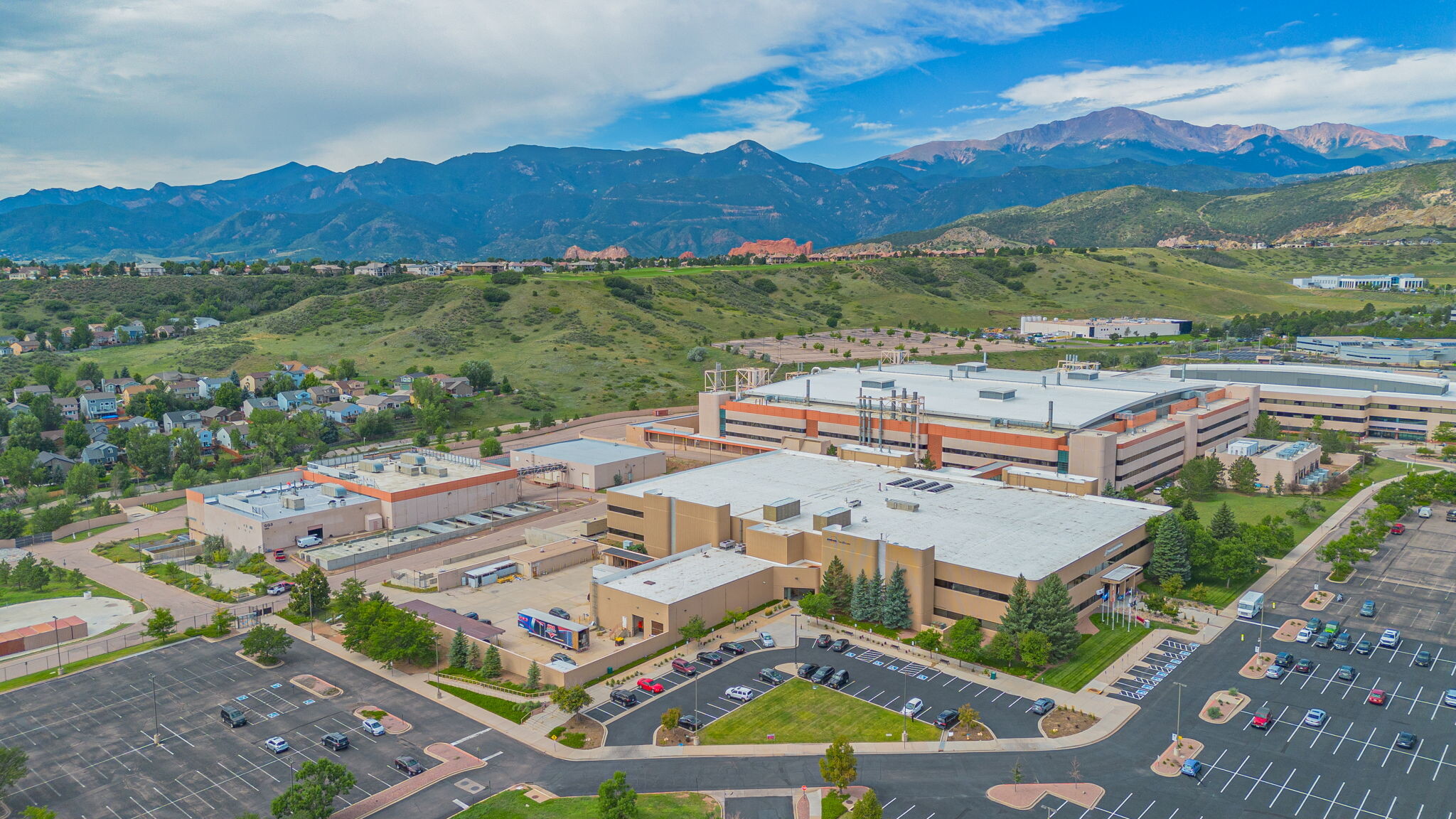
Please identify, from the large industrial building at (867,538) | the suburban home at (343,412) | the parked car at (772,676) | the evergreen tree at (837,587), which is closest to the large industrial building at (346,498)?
the large industrial building at (867,538)

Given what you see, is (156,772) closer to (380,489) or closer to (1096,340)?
(380,489)

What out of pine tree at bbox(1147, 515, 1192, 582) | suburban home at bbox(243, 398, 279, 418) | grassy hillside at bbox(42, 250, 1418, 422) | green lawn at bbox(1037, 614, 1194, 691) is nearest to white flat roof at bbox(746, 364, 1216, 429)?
pine tree at bbox(1147, 515, 1192, 582)

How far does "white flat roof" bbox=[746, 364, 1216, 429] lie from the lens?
9162 centimetres

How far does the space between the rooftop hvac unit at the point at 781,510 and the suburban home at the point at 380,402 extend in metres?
76.3

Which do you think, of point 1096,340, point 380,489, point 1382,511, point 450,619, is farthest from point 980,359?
point 450,619

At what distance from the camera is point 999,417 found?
89750 mm

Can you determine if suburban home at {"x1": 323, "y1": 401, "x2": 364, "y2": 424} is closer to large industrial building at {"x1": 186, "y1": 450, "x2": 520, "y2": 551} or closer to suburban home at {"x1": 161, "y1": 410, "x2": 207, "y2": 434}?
suburban home at {"x1": 161, "y1": 410, "x2": 207, "y2": 434}

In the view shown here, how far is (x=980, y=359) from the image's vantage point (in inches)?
6501

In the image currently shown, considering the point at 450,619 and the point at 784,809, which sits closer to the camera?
the point at 784,809

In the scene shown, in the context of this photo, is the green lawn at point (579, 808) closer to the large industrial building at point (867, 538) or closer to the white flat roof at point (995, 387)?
the large industrial building at point (867, 538)

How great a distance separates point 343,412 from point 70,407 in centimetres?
3822

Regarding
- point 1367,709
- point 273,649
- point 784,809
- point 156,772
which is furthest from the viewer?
point 273,649

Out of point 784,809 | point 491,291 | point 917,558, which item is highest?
point 491,291

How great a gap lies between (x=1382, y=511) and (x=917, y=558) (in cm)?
5052
